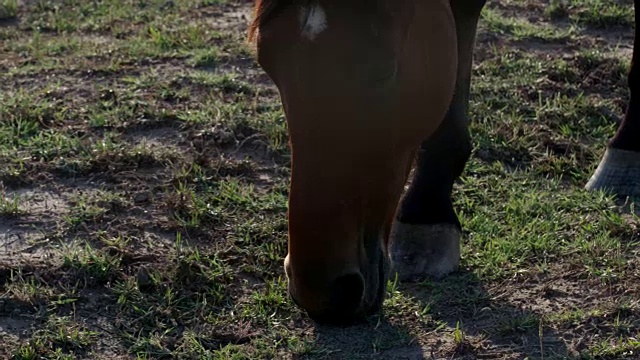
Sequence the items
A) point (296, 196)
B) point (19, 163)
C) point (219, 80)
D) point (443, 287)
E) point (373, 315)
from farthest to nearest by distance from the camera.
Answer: point (219, 80)
point (19, 163)
point (443, 287)
point (373, 315)
point (296, 196)

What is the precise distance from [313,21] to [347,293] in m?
0.75

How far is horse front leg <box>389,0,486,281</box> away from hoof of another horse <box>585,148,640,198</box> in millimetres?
831

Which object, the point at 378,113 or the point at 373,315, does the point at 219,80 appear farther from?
the point at 378,113

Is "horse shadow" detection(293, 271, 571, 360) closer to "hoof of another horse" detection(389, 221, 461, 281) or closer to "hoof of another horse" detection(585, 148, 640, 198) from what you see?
"hoof of another horse" detection(389, 221, 461, 281)

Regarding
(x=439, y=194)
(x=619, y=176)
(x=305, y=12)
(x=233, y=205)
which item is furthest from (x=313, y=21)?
(x=619, y=176)

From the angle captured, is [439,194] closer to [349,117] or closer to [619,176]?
[619,176]

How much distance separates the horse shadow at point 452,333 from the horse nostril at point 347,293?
26 cm

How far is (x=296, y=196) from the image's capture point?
109 inches

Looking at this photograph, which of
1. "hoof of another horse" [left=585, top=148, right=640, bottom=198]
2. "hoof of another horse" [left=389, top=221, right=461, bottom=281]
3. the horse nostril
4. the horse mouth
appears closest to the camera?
the horse nostril

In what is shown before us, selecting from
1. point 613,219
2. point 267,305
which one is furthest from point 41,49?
point 613,219

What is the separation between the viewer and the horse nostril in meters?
2.87

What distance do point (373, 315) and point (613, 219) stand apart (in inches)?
48.9

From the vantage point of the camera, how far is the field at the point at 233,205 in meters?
3.35

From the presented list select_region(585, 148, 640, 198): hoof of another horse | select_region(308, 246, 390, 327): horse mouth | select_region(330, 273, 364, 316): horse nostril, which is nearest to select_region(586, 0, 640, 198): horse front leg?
select_region(585, 148, 640, 198): hoof of another horse
